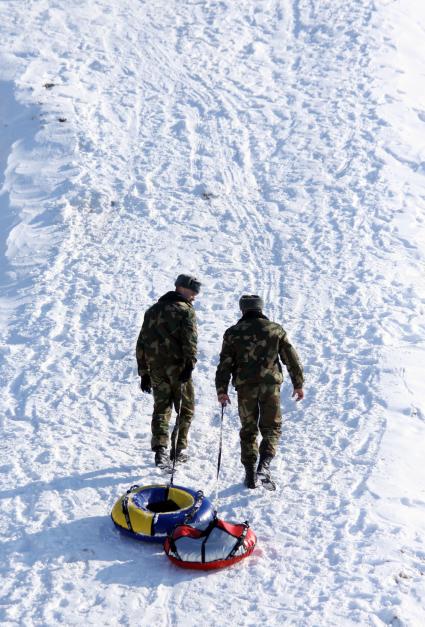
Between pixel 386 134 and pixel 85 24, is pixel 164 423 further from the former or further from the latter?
pixel 85 24

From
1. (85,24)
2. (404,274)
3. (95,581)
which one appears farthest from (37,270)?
(85,24)

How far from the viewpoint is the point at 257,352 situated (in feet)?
27.3

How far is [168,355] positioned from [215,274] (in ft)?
13.9

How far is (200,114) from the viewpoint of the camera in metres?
16.8

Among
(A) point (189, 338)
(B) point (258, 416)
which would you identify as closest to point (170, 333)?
(A) point (189, 338)

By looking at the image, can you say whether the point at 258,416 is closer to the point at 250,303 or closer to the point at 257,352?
the point at 257,352

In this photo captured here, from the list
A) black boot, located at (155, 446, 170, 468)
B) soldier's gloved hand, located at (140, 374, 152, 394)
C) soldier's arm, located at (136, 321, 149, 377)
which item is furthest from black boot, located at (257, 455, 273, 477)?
soldier's arm, located at (136, 321, 149, 377)

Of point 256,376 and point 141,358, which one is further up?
point 256,376

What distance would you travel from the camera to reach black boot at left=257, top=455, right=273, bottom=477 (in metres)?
8.33

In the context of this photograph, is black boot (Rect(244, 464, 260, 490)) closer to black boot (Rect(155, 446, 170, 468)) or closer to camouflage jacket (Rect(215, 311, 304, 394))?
camouflage jacket (Rect(215, 311, 304, 394))

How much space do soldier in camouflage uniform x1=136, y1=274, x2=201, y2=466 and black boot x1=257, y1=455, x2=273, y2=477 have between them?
0.95 metres

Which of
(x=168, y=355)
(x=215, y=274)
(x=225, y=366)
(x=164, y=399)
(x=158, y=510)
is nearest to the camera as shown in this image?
(x=158, y=510)

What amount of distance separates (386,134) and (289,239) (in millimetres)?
4151

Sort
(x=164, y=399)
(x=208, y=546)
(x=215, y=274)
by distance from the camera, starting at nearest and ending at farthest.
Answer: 1. (x=208, y=546)
2. (x=164, y=399)
3. (x=215, y=274)
